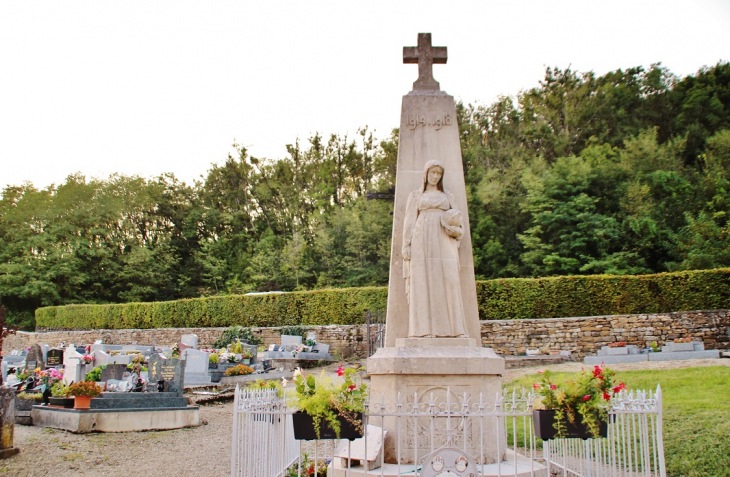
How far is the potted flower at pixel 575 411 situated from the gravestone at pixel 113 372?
31.4 ft

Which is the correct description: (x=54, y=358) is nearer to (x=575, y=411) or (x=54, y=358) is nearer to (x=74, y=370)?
(x=74, y=370)

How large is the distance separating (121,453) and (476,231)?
23260 millimetres

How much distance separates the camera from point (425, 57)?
7.17 metres

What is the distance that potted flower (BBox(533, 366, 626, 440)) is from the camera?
4.58 meters

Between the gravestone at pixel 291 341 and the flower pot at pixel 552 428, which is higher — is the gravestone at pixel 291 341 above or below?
below

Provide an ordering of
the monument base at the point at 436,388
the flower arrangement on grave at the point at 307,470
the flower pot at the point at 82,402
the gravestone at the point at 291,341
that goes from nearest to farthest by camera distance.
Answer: the monument base at the point at 436,388 → the flower arrangement on grave at the point at 307,470 → the flower pot at the point at 82,402 → the gravestone at the point at 291,341

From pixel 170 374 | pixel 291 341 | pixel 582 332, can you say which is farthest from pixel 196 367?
pixel 582 332

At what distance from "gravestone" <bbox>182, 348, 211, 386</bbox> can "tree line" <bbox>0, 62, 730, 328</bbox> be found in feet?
50.1

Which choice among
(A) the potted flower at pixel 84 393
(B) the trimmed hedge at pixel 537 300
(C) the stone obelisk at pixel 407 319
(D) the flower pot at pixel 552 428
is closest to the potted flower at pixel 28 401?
(A) the potted flower at pixel 84 393

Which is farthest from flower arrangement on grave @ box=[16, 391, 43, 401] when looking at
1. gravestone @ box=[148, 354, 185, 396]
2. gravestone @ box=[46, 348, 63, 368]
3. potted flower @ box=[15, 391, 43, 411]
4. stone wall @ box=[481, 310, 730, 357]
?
stone wall @ box=[481, 310, 730, 357]

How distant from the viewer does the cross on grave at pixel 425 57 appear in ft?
23.4

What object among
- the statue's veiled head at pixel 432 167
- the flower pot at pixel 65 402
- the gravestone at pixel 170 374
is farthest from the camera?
the gravestone at pixel 170 374

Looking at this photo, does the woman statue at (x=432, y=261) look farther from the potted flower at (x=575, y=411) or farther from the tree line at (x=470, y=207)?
the tree line at (x=470, y=207)

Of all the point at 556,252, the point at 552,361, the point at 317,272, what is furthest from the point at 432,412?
the point at 317,272
